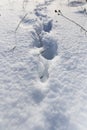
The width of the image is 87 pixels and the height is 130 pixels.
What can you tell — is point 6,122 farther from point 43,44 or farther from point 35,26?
point 35,26

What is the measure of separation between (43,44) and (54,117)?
0.98 m

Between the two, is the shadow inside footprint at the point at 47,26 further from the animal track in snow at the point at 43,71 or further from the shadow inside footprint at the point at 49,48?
the animal track in snow at the point at 43,71

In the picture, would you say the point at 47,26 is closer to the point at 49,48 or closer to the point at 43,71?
the point at 49,48

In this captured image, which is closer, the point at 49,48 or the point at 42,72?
the point at 42,72

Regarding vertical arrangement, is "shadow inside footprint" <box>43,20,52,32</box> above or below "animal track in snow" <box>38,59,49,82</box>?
below

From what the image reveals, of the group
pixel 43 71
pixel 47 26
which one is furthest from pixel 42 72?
pixel 47 26

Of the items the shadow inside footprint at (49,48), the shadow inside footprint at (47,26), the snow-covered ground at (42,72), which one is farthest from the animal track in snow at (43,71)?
the shadow inside footprint at (47,26)

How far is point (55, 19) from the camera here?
293 centimetres

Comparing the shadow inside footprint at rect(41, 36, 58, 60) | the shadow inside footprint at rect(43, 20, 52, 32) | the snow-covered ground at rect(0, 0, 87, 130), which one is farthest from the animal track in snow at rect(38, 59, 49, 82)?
the shadow inside footprint at rect(43, 20, 52, 32)

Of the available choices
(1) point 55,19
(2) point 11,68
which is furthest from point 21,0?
(2) point 11,68

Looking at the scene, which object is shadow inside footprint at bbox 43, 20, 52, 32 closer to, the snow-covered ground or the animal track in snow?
the snow-covered ground

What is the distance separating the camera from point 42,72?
2055mm

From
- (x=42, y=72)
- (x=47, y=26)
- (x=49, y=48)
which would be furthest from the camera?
(x=47, y=26)

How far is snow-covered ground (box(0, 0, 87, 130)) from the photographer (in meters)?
1.61
